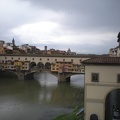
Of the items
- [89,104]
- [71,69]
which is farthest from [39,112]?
[71,69]

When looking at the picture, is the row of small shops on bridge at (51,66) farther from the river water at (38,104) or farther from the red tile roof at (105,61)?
the red tile roof at (105,61)

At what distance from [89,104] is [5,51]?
51.2m

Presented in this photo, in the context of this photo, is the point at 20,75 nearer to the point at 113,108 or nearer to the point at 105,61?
the point at 113,108

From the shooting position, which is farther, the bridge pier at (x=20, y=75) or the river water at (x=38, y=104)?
the bridge pier at (x=20, y=75)

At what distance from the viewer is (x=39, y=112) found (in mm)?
22156

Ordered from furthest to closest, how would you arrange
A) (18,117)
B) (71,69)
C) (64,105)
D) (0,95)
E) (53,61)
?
(53,61)
(71,69)
(0,95)
(64,105)
(18,117)

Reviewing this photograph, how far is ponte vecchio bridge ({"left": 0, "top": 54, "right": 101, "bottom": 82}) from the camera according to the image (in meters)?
46.1

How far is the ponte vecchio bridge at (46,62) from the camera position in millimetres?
46125

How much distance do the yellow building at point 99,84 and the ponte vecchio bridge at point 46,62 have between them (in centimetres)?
2971

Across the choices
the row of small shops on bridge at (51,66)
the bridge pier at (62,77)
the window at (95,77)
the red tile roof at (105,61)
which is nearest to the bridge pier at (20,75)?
the row of small shops on bridge at (51,66)

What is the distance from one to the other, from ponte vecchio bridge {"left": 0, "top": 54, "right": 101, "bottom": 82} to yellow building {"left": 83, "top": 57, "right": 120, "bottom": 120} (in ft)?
97.5

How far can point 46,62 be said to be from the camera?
50.3 m

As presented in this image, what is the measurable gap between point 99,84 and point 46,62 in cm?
3515

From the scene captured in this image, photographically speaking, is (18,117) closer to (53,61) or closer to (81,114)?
(81,114)
